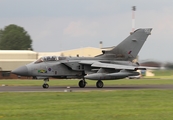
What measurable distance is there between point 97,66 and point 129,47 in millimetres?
3726

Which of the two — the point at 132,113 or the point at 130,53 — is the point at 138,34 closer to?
the point at 130,53

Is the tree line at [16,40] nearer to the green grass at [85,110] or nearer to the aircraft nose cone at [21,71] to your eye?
the aircraft nose cone at [21,71]

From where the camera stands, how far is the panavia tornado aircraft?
105 ft

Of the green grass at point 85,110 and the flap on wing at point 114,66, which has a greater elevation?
the flap on wing at point 114,66

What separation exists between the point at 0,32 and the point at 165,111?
151 meters

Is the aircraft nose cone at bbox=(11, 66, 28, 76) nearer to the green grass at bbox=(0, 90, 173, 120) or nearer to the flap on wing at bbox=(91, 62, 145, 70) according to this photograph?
the flap on wing at bbox=(91, 62, 145, 70)

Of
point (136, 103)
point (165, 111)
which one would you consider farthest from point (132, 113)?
point (136, 103)

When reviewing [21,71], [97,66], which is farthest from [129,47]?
[21,71]

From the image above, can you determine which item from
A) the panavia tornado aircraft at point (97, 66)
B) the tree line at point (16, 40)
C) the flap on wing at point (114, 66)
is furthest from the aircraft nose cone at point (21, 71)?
the tree line at point (16, 40)

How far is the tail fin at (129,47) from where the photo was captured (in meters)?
34.7

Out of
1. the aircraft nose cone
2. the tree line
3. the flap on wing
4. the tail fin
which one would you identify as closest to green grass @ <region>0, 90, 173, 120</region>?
the aircraft nose cone

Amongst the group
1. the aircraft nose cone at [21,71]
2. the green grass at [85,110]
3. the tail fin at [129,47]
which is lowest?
the green grass at [85,110]

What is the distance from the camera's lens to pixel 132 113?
15641 millimetres

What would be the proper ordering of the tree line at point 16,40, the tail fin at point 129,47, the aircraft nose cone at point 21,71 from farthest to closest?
the tree line at point 16,40, the tail fin at point 129,47, the aircraft nose cone at point 21,71
